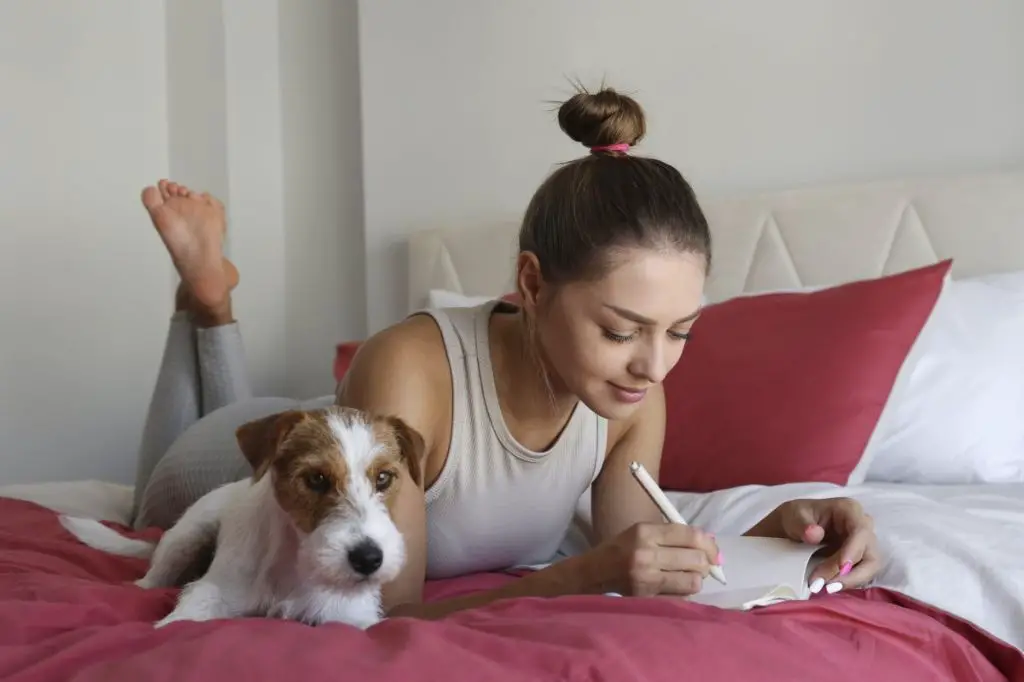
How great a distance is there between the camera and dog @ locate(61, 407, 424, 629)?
44.9 inches

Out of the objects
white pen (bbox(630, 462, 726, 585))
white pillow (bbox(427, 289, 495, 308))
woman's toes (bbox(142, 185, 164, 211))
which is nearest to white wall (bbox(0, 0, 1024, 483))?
white pillow (bbox(427, 289, 495, 308))

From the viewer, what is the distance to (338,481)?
1187mm

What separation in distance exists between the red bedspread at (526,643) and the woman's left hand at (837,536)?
0.03 metres

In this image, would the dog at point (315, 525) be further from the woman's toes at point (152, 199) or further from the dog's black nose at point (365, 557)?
the woman's toes at point (152, 199)

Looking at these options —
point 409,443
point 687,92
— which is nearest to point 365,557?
point 409,443

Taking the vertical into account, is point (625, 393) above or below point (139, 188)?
below

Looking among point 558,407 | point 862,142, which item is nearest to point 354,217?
point 862,142

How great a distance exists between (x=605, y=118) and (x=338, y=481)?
663mm

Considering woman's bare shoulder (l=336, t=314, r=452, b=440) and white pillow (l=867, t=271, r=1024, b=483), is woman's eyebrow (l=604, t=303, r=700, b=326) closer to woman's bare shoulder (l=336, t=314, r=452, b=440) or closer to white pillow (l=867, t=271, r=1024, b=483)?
woman's bare shoulder (l=336, t=314, r=452, b=440)

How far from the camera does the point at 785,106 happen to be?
260cm

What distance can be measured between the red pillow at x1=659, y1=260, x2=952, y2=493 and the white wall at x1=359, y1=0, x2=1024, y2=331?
2.28 ft

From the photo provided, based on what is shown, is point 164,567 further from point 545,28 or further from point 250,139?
point 250,139

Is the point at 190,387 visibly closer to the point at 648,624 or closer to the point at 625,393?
the point at 625,393

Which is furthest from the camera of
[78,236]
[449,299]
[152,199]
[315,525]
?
[78,236]
